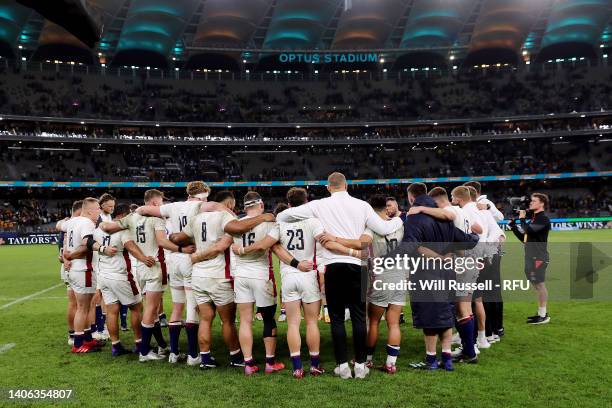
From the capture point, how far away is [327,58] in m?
61.6

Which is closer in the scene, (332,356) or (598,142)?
(332,356)

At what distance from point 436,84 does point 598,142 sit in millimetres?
19661

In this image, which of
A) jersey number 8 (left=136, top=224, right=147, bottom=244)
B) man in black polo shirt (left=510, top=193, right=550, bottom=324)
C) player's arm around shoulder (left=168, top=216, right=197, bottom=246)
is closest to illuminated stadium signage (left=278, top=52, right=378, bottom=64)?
man in black polo shirt (left=510, top=193, right=550, bottom=324)

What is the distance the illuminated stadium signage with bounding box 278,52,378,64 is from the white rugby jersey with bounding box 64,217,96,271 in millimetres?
55417

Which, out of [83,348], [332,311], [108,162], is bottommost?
[83,348]

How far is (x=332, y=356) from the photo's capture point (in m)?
6.89

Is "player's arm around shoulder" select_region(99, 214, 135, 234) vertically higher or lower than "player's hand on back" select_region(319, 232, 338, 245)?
higher

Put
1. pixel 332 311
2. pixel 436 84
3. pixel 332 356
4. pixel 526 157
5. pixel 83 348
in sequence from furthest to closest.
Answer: pixel 436 84 → pixel 526 157 → pixel 83 348 → pixel 332 356 → pixel 332 311

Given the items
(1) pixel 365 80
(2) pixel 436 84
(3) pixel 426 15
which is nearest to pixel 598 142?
(2) pixel 436 84

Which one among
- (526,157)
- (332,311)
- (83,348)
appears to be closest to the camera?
(332,311)

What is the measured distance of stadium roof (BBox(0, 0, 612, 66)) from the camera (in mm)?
49250

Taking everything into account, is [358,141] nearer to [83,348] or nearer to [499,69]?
[499,69]

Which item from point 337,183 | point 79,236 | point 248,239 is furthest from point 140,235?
point 337,183

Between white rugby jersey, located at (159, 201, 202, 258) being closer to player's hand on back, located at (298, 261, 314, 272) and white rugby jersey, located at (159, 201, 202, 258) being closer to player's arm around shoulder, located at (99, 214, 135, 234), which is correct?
player's arm around shoulder, located at (99, 214, 135, 234)
